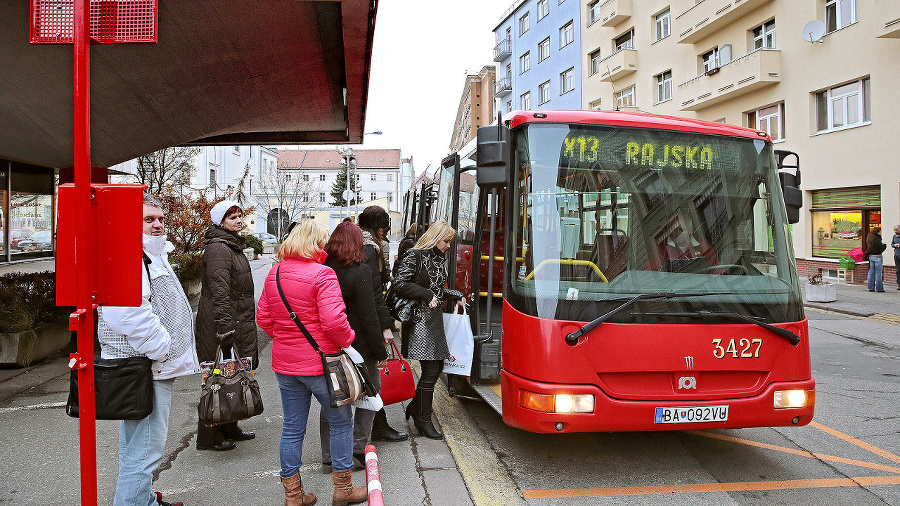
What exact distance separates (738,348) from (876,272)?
16.2m

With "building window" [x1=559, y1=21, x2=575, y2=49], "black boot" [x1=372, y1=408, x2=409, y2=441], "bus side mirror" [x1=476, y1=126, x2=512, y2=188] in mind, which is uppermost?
"building window" [x1=559, y1=21, x2=575, y2=49]

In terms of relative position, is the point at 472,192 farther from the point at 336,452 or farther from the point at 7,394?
the point at 7,394

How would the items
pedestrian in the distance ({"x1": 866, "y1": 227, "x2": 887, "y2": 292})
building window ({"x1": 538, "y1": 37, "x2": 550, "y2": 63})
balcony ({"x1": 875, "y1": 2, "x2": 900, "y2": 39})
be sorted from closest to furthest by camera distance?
balcony ({"x1": 875, "y1": 2, "x2": 900, "y2": 39}), pedestrian in the distance ({"x1": 866, "y1": 227, "x2": 887, "y2": 292}), building window ({"x1": 538, "y1": 37, "x2": 550, "y2": 63})

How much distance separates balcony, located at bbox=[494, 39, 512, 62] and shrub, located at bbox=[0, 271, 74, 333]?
1895 inches

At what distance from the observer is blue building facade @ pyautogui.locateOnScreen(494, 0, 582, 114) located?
1559 inches

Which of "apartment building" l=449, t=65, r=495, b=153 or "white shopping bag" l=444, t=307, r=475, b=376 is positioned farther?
"apartment building" l=449, t=65, r=495, b=153

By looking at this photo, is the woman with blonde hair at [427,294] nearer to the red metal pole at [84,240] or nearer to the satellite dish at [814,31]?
the red metal pole at [84,240]

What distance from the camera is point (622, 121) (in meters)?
4.98

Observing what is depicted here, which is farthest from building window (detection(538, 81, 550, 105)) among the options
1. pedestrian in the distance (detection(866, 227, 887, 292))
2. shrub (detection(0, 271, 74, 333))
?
shrub (detection(0, 271, 74, 333))

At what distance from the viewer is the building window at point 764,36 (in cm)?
2327

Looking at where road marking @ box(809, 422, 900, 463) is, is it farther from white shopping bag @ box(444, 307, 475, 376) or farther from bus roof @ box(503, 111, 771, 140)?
white shopping bag @ box(444, 307, 475, 376)

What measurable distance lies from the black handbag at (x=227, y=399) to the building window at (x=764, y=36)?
77.9 ft

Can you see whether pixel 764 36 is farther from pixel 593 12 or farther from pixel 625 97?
pixel 593 12

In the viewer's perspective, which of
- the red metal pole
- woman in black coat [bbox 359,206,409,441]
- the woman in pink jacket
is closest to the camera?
the red metal pole
